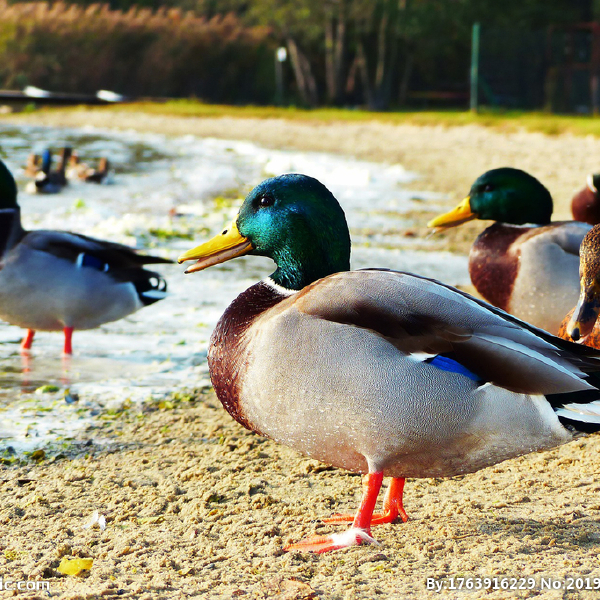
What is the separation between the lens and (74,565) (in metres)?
2.29

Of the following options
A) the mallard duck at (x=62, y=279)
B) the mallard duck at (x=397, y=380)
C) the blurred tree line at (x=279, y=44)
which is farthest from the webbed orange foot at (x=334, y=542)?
the blurred tree line at (x=279, y=44)

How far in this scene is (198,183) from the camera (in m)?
11.0

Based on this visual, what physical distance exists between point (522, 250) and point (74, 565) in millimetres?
2587

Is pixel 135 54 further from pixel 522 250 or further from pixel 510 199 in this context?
pixel 522 250

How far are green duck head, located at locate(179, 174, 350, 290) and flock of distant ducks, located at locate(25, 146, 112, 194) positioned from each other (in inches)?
349

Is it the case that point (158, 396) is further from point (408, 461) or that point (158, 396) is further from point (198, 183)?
point (198, 183)

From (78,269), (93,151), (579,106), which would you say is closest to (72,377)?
(78,269)

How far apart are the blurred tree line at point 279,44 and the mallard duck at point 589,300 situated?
847 inches

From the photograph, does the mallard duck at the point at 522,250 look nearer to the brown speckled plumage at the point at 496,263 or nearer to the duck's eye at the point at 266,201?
the brown speckled plumage at the point at 496,263

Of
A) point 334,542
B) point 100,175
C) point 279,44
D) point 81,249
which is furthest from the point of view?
point 279,44

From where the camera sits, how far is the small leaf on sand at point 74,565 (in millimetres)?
2271

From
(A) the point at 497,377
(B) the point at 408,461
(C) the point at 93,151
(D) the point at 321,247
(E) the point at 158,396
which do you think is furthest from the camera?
(C) the point at 93,151

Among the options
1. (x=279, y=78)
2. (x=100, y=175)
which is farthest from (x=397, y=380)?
(x=279, y=78)

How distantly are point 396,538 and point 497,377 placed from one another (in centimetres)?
57
